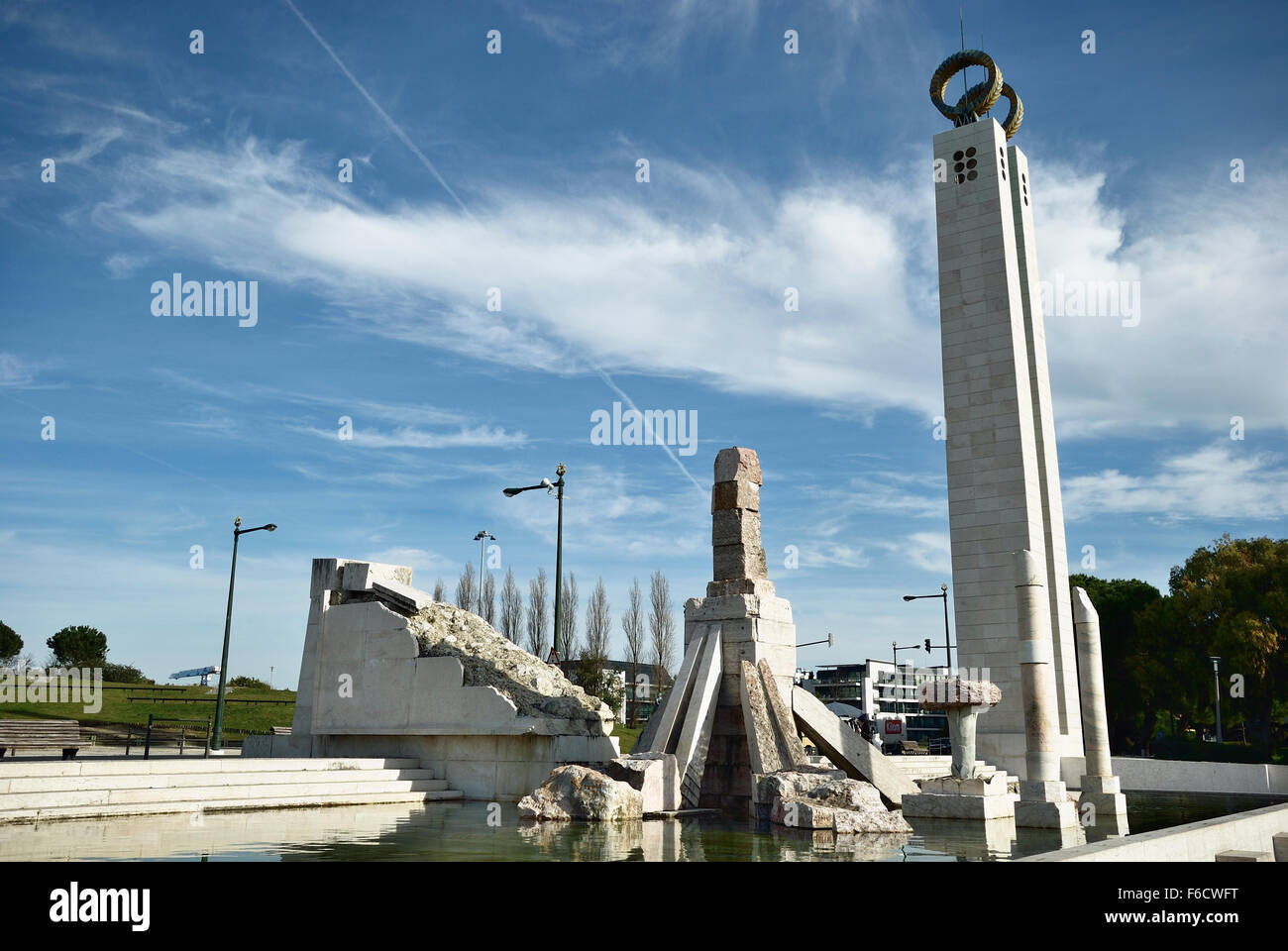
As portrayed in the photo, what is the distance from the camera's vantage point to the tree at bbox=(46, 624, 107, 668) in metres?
53.6

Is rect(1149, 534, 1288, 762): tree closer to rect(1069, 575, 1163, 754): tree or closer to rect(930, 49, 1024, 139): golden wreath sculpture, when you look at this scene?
rect(1069, 575, 1163, 754): tree

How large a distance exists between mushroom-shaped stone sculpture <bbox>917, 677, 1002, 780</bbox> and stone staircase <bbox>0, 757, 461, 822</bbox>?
7.67 metres

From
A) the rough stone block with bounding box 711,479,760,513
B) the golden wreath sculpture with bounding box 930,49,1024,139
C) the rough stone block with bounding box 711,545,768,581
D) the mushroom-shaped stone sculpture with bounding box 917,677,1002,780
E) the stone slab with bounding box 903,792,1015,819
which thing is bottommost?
the stone slab with bounding box 903,792,1015,819

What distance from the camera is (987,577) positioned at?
25625 mm

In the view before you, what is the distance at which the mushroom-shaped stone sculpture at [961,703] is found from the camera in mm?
15117

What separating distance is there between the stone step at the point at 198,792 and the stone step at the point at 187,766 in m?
0.50

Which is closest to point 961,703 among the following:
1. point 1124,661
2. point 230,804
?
point 230,804

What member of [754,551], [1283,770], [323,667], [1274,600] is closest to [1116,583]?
[1274,600]

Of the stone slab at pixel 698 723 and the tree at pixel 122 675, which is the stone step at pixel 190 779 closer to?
the stone slab at pixel 698 723

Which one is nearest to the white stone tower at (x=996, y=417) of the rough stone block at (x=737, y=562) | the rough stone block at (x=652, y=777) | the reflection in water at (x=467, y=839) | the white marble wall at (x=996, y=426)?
the white marble wall at (x=996, y=426)

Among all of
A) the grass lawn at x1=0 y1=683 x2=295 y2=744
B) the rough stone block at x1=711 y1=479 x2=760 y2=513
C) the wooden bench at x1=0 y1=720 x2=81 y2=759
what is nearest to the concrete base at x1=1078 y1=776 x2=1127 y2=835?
the rough stone block at x1=711 y1=479 x2=760 y2=513

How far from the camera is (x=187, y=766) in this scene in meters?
12.7
